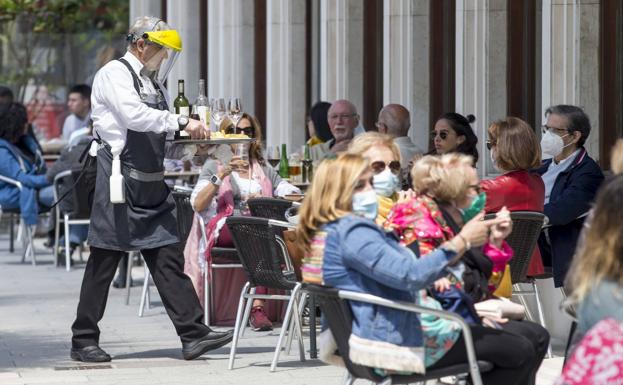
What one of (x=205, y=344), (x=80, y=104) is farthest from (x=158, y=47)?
(x=80, y=104)

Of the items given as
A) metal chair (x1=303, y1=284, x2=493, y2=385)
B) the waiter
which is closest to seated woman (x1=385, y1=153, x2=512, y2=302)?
metal chair (x1=303, y1=284, x2=493, y2=385)

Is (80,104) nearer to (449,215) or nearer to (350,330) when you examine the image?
(449,215)

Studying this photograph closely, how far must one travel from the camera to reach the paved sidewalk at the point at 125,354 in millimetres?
8273

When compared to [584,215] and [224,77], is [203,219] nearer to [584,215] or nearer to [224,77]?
[584,215]

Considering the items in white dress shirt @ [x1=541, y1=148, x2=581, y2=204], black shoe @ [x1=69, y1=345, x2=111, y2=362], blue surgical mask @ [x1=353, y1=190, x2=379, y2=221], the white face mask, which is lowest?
black shoe @ [x1=69, y1=345, x2=111, y2=362]

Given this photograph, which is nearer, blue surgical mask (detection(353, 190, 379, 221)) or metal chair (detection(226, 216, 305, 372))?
blue surgical mask (detection(353, 190, 379, 221))

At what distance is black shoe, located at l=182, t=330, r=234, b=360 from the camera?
8805mm

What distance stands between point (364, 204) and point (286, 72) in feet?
34.4

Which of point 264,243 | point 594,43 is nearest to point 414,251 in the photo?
point 264,243

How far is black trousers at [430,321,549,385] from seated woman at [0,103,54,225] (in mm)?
10503

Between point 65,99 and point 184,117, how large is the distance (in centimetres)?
1708

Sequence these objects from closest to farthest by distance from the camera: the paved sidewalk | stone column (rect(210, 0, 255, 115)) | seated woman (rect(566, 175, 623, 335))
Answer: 1. seated woman (rect(566, 175, 623, 335))
2. the paved sidewalk
3. stone column (rect(210, 0, 255, 115))

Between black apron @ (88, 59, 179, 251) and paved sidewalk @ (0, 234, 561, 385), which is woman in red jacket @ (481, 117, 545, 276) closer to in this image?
paved sidewalk @ (0, 234, 561, 385)

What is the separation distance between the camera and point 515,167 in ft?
27.8
